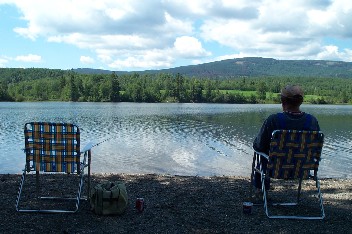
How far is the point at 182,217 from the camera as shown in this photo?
5422 millimetres

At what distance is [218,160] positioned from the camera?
60.1ft

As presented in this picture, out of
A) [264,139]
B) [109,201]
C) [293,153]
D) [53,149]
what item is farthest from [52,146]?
[293,153]

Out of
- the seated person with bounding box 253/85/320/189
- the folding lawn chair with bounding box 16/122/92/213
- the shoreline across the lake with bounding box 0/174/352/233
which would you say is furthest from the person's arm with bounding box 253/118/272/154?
the folding lawn chair with bounding box 16/122/92/213

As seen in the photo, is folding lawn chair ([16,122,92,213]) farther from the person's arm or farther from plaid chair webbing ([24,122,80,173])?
the person's arm

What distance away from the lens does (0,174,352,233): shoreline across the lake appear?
4977mm

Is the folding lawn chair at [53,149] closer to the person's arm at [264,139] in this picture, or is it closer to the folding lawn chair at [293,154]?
the person's arm at [264,139]

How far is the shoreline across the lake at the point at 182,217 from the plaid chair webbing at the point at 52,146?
0.68 meters

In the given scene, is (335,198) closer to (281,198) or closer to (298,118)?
(281,198)

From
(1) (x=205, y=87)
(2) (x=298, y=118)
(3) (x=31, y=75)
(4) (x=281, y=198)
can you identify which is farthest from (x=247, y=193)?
(3) (x=31, y=75)

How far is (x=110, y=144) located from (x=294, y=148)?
1836 centimetres

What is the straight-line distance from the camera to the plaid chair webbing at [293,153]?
5.32 m

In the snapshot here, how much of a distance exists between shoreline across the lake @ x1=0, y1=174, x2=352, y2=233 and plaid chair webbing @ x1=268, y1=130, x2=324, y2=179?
2.22 ft

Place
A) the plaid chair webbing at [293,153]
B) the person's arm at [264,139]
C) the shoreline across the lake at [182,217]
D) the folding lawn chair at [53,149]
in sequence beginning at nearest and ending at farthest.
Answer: the shoreline across the lake at [182,217] → the plaid chair webbing at [293,153] → the folding lawn chair at [53,149] → the person's arm at [264,139]

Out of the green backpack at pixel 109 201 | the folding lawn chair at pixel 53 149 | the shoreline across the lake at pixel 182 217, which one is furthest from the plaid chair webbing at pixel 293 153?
the folding lawn chair at pixel 53 149
